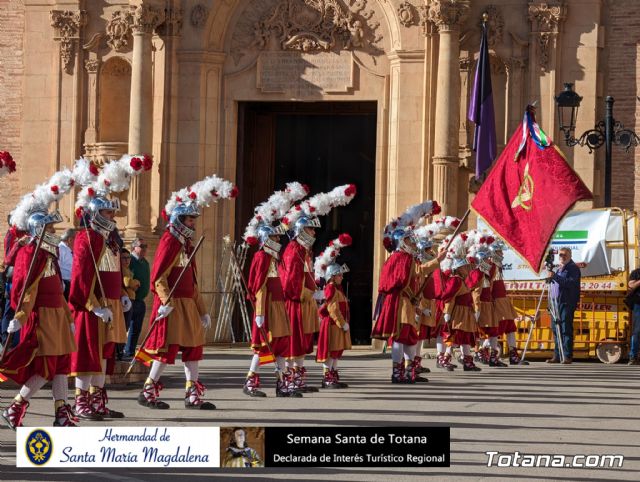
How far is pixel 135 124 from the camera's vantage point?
2902 centimetres

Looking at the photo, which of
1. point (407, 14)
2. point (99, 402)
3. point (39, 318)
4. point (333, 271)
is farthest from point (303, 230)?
point (407, 14)

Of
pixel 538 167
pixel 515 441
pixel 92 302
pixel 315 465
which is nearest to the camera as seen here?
pixel 315 465

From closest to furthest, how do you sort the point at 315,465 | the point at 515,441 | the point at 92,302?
1. the point at 315,465
2. the point at 515,441
3. the point at 92,302

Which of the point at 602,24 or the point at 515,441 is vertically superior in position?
the point at 602,24

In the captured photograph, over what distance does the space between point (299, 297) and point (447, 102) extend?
10108mm

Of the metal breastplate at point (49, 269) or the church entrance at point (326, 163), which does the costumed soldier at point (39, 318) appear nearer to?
the metal breastplate at point (49, 269)

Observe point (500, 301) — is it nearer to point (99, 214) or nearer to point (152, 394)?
point (152, 394)

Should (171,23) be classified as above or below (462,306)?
above

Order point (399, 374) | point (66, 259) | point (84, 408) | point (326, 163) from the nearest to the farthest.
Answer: point (84, 408) < point (399, 374) < point (66, 259) < point (326, 163)

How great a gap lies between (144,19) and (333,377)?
1128 cm

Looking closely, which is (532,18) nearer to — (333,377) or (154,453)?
(333,377)

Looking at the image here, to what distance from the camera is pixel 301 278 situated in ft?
62.3

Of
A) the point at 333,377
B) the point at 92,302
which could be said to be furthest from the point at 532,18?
the point at 92,302
